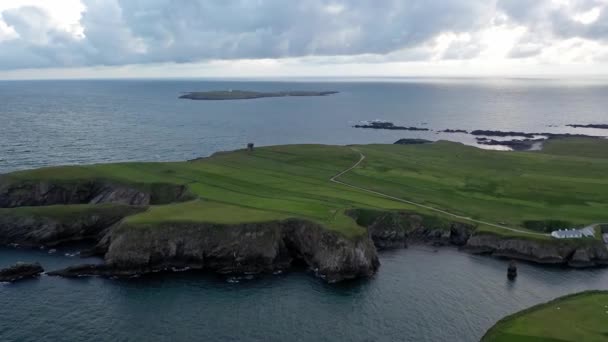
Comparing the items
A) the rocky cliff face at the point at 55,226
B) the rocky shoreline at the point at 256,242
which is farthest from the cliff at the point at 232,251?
the rocky cliff face at the point at 55,226

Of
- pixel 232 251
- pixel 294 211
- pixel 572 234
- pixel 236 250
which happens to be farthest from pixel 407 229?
pixel 232 251

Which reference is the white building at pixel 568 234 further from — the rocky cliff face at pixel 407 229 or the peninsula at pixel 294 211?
the rocky cliff face at pixel 407 229

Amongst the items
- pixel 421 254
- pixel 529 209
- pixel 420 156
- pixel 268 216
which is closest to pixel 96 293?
pixel 268 216

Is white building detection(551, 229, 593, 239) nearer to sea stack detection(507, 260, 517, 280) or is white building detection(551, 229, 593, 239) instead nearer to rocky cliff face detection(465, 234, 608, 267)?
rocky cliff face detection(465, 234, 608, 267)

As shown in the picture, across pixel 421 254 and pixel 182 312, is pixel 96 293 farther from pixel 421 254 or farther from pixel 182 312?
pixel 421 254

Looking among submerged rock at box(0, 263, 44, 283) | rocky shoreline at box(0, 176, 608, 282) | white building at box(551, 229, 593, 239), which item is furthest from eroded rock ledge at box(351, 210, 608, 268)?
submerged rock at box(0, 263, 44, 283)

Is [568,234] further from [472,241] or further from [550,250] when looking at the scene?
[472,241]
